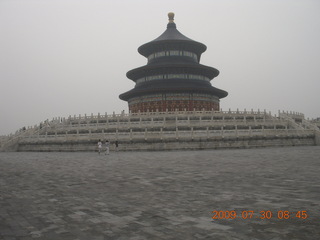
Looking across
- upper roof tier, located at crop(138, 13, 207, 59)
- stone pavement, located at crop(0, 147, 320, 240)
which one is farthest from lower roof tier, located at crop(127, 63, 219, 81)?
stone pavement, located at crop(0, 147, 320, 240)

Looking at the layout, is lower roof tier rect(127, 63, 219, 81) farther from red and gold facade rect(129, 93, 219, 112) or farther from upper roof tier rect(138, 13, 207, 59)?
upper roof tier rect(138, 13, 207, 59)

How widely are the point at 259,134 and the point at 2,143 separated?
1075 inches

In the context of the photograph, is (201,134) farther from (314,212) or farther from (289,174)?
(314,212)

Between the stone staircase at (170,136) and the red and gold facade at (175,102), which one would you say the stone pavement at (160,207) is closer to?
the stone staircase at (170,136)

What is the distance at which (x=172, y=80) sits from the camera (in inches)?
1957
